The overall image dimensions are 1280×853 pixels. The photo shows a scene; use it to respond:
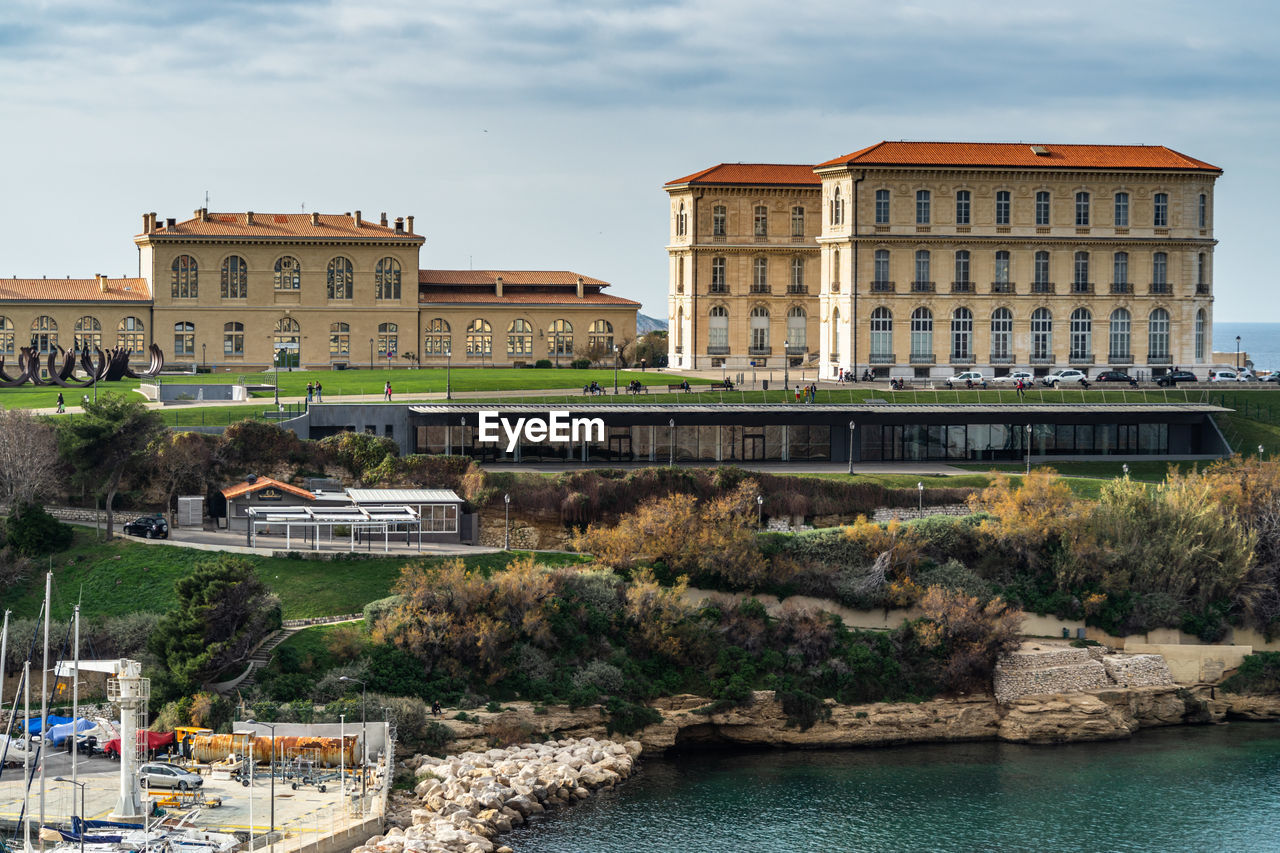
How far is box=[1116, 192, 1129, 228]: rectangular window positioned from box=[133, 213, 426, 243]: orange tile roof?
5378 cm

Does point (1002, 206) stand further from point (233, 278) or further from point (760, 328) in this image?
point (233, 278)

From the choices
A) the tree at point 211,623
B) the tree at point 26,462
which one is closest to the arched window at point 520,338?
the tree at point 26,462

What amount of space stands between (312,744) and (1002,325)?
2726 inches

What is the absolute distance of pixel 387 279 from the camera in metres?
131

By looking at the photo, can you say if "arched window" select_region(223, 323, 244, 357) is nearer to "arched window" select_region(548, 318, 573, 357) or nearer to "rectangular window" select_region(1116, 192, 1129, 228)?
"arched window" select_region(548, 318, 573, 357)

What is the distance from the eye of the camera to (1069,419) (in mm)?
90250

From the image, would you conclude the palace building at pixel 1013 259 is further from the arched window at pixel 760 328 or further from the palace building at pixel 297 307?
the palace building at pixel 297 307

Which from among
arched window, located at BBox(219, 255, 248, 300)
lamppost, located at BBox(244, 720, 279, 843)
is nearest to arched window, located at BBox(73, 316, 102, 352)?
arched window, located at BBox(219, 255, 248, 300)

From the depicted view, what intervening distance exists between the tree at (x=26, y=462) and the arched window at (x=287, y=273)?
184 feet

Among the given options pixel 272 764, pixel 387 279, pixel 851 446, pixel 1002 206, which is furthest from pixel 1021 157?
pixel 272 764

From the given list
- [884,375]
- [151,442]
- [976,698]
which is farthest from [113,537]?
[884,375]

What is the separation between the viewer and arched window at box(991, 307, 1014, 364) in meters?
110

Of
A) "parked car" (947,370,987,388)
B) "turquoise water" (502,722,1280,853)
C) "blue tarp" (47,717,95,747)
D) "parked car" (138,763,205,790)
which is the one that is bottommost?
"turquoise water" (502,722,1280,853)

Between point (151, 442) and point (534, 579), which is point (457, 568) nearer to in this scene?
point (534, 579)
